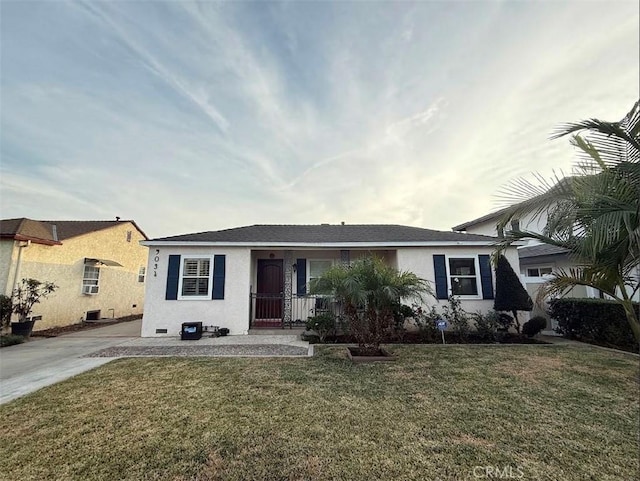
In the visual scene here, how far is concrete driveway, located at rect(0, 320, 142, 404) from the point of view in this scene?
4.83 m

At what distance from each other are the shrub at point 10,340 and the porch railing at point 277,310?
6.82m

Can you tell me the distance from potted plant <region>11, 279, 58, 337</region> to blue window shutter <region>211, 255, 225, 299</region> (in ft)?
19.6

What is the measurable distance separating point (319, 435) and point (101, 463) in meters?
2.11

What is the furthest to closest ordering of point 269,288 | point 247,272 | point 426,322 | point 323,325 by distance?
1. point 269,288
2. point 247,272
3. point 426,322
4. point 323,325

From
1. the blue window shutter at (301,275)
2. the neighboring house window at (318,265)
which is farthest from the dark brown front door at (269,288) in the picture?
the neighboring house window at (318,265)

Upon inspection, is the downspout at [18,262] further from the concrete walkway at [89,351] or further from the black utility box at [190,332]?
the black utility box at [190,332]

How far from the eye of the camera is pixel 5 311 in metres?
8.96

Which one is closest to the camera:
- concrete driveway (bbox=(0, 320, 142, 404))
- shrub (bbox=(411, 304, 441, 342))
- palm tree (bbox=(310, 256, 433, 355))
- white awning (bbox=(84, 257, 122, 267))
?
concrete driveway (bbox=(0, 320, 142, 404))

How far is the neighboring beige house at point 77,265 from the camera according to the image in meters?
9.73

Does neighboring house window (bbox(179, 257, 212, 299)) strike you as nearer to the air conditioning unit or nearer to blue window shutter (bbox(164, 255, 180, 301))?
blue window shutter (bbox(164, 255, 180, 301))

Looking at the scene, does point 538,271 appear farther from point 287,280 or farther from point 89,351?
point 89,351

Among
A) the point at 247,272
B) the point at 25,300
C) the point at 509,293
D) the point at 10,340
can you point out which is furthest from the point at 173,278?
the point at 509,293

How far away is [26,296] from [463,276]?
15.3 metres

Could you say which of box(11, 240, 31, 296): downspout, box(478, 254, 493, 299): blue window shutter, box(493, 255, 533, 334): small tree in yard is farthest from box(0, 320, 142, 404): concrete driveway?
box(478, 254, 493, 299): blue window shutter
